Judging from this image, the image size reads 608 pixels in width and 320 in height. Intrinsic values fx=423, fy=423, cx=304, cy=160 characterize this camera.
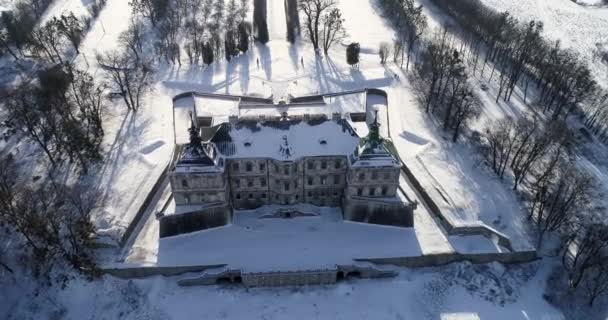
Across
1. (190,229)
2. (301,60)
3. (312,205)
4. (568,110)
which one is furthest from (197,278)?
(568,110)

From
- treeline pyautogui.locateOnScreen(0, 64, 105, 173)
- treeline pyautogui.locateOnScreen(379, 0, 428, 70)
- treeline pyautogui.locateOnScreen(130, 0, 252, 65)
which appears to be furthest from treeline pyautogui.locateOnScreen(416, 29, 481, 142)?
treeline pyautogui.locateOnScreen(0, 64, 105, 173)

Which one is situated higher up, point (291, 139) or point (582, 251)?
point (291, 139)

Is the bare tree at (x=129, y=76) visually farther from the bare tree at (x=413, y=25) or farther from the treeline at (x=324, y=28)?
the bare tree at (x=413, y=25)

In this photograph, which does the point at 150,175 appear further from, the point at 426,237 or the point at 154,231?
the point at 426,237

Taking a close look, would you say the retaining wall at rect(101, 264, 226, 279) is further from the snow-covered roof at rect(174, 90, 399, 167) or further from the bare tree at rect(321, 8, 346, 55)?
the bare tree at rect(321, 8, 346, 55)

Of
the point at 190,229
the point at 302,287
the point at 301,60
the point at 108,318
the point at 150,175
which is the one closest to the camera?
the point at 108,318

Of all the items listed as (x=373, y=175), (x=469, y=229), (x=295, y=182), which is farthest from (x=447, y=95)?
(x=295, y=182)

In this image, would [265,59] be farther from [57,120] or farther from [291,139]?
[291,139]

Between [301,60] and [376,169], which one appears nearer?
[376,169]
